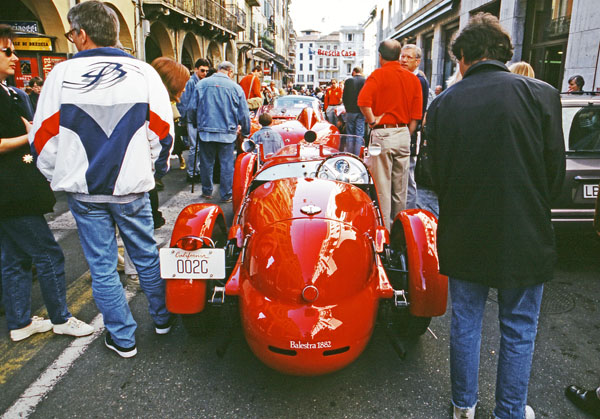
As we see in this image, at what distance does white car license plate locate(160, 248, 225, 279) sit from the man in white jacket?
11.7 inches

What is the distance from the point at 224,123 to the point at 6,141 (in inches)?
161

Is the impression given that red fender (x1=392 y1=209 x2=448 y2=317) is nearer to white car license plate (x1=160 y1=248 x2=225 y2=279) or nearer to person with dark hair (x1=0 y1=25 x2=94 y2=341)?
white car license plate (x1=160 y1=248 x2=225 y2=279)

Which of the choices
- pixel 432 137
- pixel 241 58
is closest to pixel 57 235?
pixel 432 137

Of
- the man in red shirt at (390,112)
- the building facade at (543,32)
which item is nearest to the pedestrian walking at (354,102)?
the building facade at (543,32)

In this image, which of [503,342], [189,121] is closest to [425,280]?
[503,342]

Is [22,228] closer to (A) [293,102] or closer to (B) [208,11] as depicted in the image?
(A) [293,102]

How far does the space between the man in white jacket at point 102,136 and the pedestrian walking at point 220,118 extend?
12.6 ft

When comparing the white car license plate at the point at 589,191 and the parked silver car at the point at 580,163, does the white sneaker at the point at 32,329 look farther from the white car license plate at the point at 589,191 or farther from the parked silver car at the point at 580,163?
the white car license plate at the point at 589,191

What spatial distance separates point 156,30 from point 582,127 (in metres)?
18.4

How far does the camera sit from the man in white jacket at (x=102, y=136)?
253 cm

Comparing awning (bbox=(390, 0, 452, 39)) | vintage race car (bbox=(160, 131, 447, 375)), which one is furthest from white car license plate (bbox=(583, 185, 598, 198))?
awning (bbox=(390, 0, 452, 39))

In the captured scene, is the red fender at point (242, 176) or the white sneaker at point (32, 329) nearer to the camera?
the white sneaker at point (32, 329)

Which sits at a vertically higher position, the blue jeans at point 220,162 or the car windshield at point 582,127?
the car windshield at point 582,127

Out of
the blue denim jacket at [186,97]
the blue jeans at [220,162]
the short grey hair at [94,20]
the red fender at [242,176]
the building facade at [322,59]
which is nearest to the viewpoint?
the short grey hair at [94,20]
